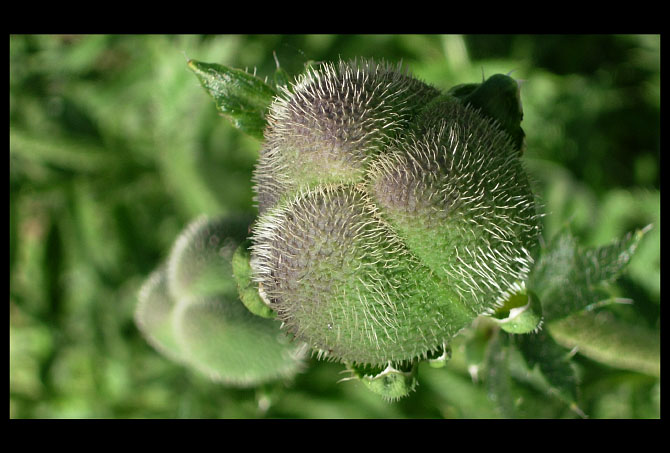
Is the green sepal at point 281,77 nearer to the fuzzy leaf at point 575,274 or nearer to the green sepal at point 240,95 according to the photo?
the green sepal at point 240,95

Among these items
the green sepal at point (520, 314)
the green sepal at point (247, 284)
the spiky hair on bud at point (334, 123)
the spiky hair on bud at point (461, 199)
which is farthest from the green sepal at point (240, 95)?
the green sepal at point (520, 314)

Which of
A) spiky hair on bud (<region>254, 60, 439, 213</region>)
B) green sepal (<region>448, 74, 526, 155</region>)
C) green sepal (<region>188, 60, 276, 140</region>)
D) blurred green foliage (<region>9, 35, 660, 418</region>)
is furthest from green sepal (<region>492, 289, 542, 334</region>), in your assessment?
blurred green foliage (<region>9, 35, 660, 418</region>)

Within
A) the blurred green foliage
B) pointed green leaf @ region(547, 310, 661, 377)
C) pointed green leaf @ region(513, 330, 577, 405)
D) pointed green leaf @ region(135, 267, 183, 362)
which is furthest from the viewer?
the blurred green foliage

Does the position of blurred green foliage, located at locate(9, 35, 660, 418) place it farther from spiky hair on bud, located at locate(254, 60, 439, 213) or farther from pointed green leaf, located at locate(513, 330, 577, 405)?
spiky hair on bud, located at locate(254, 60, 439, 213)

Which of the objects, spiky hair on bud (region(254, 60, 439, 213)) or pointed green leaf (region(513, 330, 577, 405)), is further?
pointed green leaf (region(513, 330, 577, 405))

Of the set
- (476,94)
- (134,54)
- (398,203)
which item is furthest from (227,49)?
(398,203)
